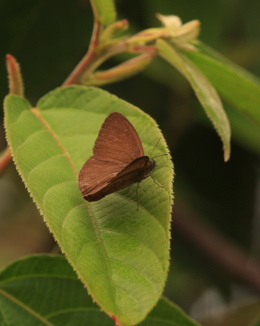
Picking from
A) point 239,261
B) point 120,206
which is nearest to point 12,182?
point 239,261

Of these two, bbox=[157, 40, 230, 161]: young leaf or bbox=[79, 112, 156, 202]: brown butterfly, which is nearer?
bbox=[79, 112, 156, 202]: brown butterfly

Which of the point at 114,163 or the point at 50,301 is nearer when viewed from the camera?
the point at 114,163

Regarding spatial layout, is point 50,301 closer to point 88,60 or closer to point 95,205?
point 95,205

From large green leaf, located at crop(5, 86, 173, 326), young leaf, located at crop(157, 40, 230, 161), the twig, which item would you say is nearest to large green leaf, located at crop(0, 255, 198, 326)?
large green leaf, located at crop(5, 86, 173, 326)

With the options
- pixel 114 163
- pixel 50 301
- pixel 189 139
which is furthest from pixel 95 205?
pixel 189 139

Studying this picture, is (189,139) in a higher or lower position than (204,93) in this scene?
lower

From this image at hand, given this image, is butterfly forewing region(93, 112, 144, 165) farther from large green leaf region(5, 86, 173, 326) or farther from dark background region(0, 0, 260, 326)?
dark background region(0, 0, 260, 326)
